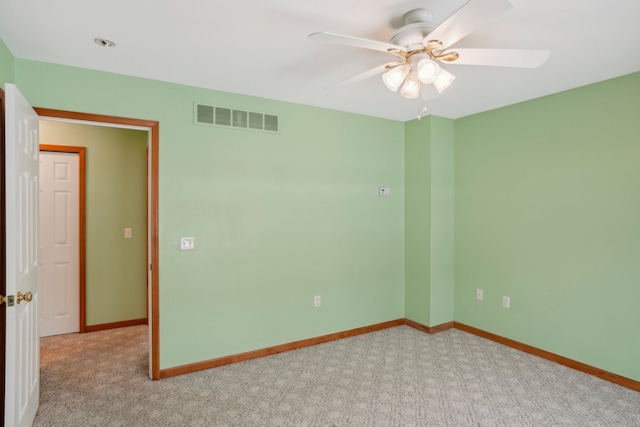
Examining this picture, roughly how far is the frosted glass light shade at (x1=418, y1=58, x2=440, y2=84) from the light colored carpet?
2.09 metres

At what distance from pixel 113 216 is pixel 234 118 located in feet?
6.77

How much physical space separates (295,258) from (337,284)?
1.92 ft

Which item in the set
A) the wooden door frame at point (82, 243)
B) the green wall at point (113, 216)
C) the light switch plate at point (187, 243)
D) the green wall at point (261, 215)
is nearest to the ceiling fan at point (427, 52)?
the green wall at point (261, 215)

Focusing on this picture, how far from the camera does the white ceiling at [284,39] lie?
5.96 ft

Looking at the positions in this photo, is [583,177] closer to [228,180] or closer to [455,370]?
[455,370]

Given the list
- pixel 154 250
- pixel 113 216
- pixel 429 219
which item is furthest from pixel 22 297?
pixel 429 219

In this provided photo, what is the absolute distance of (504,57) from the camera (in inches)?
69.7

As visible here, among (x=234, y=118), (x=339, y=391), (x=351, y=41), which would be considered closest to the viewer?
(x=351, y=41)

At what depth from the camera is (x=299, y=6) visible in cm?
180

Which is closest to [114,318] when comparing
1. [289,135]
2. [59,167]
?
[59,167]

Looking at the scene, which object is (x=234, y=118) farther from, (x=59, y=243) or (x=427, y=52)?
(x=59, y=243)

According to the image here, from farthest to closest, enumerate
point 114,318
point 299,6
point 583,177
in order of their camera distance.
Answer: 1. point 114,318
2. point 583,177
3. point 299,6

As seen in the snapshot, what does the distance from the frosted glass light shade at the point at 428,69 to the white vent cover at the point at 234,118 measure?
179cm

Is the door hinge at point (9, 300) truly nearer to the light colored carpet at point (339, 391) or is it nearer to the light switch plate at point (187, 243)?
the light colored carpet at point (339, 391)
